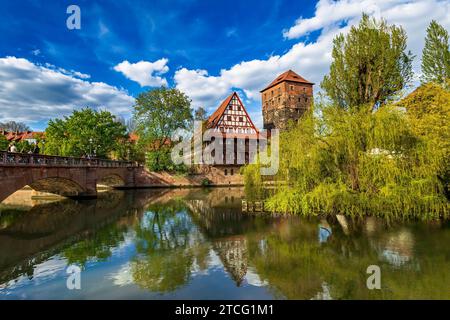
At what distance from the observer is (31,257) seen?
9391 mm

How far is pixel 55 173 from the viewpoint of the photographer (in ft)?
60.0

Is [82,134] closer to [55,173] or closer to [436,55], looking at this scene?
[55,173]

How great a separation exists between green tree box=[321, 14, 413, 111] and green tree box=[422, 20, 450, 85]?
5.58 meters

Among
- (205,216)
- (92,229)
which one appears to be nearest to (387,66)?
(205,216)

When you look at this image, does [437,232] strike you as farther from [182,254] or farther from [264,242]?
[182,254]

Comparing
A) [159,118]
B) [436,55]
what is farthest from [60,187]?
[436,55]

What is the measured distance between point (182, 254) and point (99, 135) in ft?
107

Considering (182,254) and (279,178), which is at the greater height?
(279,178)

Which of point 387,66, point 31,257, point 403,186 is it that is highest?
point 387,66

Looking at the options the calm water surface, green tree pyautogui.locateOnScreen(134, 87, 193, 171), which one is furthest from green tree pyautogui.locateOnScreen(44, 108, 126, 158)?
the calm water surface

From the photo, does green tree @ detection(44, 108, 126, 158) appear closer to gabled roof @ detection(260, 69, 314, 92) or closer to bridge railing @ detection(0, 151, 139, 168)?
bridge railing @ detection(0, 151, 139, 168)

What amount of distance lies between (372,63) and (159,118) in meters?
28.7

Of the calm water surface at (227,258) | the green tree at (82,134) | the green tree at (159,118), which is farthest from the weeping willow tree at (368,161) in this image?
the green tree at (82,134)
